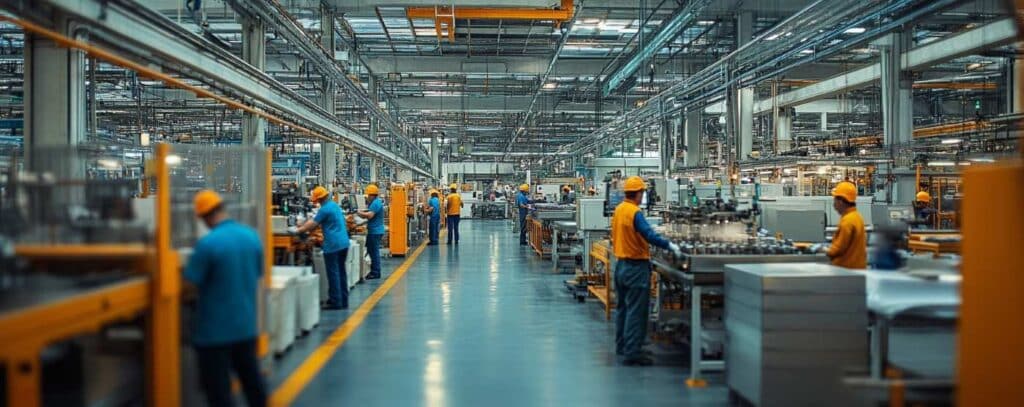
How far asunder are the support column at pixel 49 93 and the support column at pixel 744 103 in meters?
10.1

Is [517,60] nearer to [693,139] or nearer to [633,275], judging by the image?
[693,139]

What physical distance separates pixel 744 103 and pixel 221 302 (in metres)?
13.4

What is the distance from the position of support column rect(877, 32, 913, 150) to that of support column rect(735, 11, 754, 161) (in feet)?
8.12

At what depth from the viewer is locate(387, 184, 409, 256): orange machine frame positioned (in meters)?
14.7

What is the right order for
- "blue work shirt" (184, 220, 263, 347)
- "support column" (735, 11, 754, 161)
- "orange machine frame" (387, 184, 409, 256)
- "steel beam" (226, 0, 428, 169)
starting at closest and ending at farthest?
"blue work shirt" (184, 220, 263, 347), "steel beam" (226, 0, 428, 169), "support column" (735, 11, 754, 161), "orange machine frame" (387, 184, 409, 256)

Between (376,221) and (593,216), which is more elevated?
(593,216)

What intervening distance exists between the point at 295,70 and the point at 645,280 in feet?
44.5

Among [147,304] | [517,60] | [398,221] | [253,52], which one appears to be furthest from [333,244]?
[517,60]

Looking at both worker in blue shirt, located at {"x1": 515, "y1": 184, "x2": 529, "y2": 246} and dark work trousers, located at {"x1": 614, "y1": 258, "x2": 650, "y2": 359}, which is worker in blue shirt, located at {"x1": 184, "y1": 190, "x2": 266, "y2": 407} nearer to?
dark work trousers, located at {"x1": 614, "y1": 258, "x2": 650, "y2": 359}

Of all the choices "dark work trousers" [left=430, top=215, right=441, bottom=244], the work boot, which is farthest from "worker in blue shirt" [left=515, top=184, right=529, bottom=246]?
the work boot

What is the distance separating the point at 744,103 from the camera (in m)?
15.2

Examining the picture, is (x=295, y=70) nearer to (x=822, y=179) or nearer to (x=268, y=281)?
(x=268, y=281)

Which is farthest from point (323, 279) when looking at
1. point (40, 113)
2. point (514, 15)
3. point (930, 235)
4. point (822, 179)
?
point (822, 179)

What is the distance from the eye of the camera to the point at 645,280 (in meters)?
6.09
